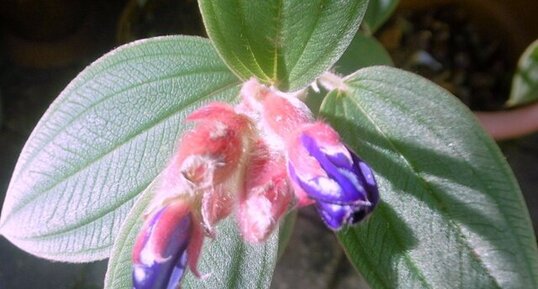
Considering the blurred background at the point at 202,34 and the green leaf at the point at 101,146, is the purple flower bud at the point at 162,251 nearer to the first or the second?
the green leaf at the point at 101,146

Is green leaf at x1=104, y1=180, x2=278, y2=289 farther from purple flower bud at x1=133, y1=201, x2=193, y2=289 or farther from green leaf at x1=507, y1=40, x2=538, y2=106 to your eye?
green leaf at x1=507, y1=40, x2=538, y2=106

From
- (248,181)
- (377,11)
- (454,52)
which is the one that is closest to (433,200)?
(248,181)

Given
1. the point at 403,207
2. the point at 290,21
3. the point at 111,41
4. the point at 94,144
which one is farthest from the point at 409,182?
the point at 111,41

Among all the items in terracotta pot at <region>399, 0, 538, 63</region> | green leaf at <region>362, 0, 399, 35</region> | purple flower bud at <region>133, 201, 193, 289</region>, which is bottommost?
terracotta pot at <region>399, 0, 538, 63</region>

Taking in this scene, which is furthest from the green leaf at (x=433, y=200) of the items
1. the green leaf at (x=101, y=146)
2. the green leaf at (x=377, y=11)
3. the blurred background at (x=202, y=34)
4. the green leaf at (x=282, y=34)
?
the blurred background at (x=202, y=34)

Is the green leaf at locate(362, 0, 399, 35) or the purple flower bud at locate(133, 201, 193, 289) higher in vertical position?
the green leaf at locate(362, 0, 399, 35)

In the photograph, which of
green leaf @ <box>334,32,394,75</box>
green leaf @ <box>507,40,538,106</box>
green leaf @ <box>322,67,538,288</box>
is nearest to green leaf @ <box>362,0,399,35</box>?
green leaf @ <box>334,32,394,75</box>

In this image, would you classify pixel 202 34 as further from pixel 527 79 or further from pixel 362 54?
pixel 527 79
